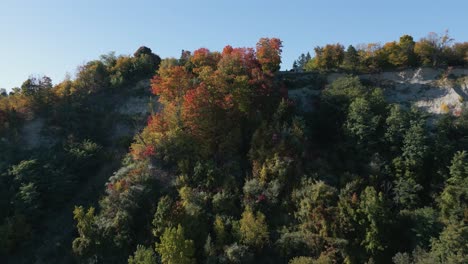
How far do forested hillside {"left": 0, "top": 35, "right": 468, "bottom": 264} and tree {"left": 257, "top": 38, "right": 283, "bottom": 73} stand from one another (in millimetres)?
152

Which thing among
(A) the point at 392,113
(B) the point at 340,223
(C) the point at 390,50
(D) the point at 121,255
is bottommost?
(D) the point at 121,255

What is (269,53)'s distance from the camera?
43375 mm

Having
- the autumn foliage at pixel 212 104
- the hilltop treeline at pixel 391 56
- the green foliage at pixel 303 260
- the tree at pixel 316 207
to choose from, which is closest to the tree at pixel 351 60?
the hilltop treeline at pixel 391 56

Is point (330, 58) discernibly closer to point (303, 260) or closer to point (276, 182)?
point (276, 182)

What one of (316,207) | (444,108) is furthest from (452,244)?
(444,108)

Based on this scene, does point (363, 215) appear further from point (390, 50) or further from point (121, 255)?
point (390, 50)

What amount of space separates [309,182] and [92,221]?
17089 mm

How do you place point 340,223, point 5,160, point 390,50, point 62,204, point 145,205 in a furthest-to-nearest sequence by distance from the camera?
point 390,50
point 5,160
point 62,204
point 145,205
point 340,223

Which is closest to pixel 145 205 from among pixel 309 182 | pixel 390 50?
pixel 309 182

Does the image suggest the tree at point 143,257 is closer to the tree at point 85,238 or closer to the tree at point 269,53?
the tree at point 85,238

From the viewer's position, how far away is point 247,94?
36.8 m

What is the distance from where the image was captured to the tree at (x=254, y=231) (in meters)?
28.0

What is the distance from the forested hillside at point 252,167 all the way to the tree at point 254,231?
10 centimetres

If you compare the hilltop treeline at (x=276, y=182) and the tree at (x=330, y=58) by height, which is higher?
the tree at (x=330, y=58)
